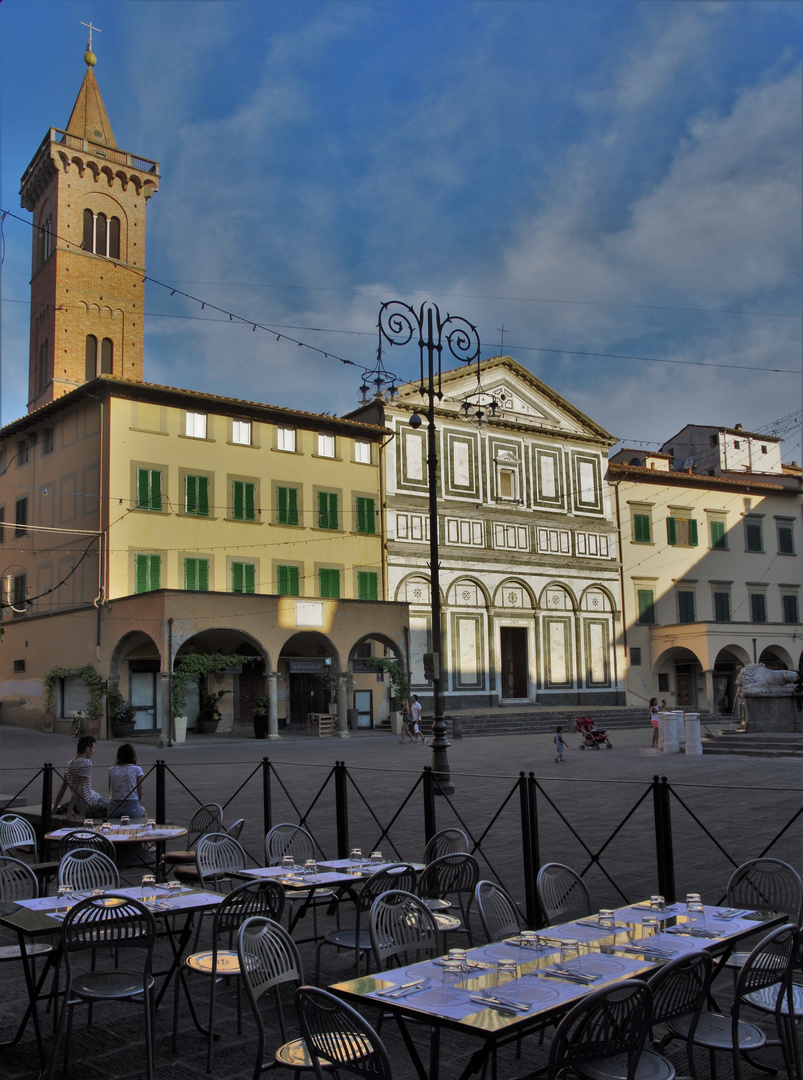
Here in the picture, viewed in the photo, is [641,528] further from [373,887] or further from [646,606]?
[373,887]

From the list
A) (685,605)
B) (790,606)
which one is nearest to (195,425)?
(685,605)

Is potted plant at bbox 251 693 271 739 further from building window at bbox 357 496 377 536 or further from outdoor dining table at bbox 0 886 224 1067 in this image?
outdoor dining table at bbox 0 886 224 1067

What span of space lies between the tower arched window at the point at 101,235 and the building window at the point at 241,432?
1392cm

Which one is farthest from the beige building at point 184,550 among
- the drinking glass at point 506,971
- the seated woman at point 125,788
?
the drinking glass at point 506,971

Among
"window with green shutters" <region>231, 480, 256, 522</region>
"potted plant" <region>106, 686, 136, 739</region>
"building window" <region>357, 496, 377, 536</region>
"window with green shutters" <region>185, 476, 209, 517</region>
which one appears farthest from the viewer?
"building window" <region>357, 496, 377, 536</region>

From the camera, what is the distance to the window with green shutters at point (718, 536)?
1740 inches

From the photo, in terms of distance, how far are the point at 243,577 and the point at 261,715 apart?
474 centimetres

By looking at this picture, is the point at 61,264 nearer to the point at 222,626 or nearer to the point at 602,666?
the point at 222,626

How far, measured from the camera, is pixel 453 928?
591 centimetres

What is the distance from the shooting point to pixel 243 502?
105ft

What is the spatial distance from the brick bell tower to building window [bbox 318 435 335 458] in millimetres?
10196

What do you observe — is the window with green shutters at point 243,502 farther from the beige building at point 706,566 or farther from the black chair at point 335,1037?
the black chair at point 335,1037

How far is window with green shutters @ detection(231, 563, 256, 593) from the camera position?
1233 inches

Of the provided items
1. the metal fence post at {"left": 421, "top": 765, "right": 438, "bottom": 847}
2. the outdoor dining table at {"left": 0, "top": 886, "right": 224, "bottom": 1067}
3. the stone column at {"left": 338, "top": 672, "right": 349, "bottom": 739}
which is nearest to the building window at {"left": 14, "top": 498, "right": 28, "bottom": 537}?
the stone column at {"left": 338, "top": 672, "right": 349, "bottom": 739}
